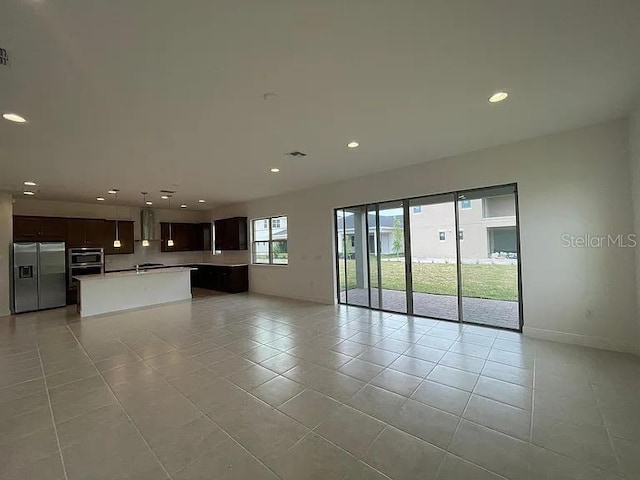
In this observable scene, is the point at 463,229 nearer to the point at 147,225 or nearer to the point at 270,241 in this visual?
the point at 270,241

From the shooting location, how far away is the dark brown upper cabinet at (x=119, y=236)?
806 centimetres

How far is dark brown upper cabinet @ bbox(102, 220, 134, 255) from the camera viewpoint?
8.06m

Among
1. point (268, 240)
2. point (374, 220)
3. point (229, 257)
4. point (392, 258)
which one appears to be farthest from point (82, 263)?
point (392, 258)

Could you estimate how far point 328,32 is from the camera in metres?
1.83

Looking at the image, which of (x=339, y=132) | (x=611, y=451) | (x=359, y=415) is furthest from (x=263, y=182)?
(x=611, y=451)

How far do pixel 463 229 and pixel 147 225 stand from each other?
8.96 meters

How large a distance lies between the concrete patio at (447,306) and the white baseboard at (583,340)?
11.7 inches

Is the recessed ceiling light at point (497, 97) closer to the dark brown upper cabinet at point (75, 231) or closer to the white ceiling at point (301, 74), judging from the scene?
the white ceiling at point (301, 74)

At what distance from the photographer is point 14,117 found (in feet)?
9.11

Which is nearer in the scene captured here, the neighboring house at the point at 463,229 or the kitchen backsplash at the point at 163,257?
the neighboring house at the point at 463,229

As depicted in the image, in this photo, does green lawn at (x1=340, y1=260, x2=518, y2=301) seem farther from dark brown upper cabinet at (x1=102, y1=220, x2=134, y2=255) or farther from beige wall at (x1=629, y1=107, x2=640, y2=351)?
dark brown upper cabinet at (x1=102, y1=220, x2=134, y2=255)

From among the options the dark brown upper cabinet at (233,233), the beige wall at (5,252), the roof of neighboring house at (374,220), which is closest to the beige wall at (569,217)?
the roof of neighboring house at (374,220)

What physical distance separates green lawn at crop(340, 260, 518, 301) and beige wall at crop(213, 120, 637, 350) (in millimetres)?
330

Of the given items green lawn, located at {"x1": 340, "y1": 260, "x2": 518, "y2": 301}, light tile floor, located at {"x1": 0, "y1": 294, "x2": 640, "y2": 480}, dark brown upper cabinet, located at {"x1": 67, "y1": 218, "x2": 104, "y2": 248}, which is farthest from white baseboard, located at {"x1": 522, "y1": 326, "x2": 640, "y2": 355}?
dark brown upper cabinet, located at {"x1": 67, "y1": 218, "x2": 104, "y2": 248}
